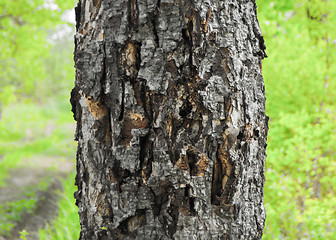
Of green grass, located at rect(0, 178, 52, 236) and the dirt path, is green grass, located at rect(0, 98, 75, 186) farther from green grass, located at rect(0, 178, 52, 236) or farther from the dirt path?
green grass, located at rect(0, 178, 52, 236)

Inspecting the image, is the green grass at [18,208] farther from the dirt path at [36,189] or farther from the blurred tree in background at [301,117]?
the blurred tree in background at [301,117]

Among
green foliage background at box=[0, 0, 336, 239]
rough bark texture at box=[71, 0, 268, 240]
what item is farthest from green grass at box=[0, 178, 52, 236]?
rough bark texture at box=[71, 0, 268, 240]

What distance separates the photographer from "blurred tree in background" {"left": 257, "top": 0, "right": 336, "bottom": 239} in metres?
2.93

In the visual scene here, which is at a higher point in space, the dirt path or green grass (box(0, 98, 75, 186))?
green grass (box(0, 98, 75, 186))

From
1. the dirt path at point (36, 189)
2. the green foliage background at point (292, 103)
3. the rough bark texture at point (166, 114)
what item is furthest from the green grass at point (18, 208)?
the rough bark texture at point (166, 114)

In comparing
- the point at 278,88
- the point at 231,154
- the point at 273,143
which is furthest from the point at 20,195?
the point at 231,154

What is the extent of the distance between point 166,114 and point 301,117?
2.54 metres

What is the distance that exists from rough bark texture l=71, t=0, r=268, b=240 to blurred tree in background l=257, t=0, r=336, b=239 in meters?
1.72

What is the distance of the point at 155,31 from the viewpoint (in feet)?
3.51

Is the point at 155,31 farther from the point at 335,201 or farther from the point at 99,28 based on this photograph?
the point at 335,201

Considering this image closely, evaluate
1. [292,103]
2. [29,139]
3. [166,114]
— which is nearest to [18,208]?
[166,114]

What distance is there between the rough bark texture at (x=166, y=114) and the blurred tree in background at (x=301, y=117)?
1.72m

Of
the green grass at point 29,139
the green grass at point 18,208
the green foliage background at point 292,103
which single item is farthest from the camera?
the green grass at point 29,139

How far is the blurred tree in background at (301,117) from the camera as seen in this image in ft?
9.62
